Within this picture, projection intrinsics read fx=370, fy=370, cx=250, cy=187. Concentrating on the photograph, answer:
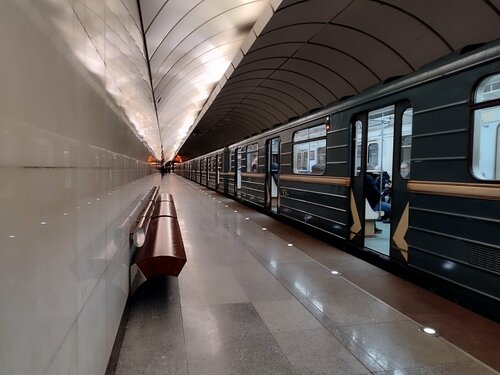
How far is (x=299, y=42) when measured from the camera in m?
6.10

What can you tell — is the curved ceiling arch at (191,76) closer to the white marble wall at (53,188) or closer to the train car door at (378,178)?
the train car door at (378,178)

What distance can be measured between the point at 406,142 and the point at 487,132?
4.28 feet

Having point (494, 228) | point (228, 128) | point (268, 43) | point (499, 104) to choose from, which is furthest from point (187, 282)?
point (228, 128)

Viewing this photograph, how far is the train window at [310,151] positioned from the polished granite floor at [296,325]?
2.31m

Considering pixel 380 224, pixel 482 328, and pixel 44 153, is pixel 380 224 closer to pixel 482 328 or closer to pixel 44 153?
pixel 482 328

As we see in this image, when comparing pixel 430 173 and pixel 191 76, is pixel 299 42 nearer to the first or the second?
pixel 430 173

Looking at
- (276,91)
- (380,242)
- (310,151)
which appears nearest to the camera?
(380,242)

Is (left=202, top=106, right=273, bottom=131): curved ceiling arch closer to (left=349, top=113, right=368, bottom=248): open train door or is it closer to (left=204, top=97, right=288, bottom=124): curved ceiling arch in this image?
(left=204, top=97, right=288, bottom=124): curved ceiling arch

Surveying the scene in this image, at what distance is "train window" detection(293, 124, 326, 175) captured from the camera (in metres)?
6.86

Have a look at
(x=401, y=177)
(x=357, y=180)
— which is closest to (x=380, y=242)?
(x=357, y=180)

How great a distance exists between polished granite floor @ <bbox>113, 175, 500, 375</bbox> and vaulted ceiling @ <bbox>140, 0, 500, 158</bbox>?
9.59ft

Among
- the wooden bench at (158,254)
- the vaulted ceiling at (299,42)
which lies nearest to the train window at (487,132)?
the vaulted ceiling at (299,42)

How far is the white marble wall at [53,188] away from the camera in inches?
36.8

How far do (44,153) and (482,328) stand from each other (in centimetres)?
358
